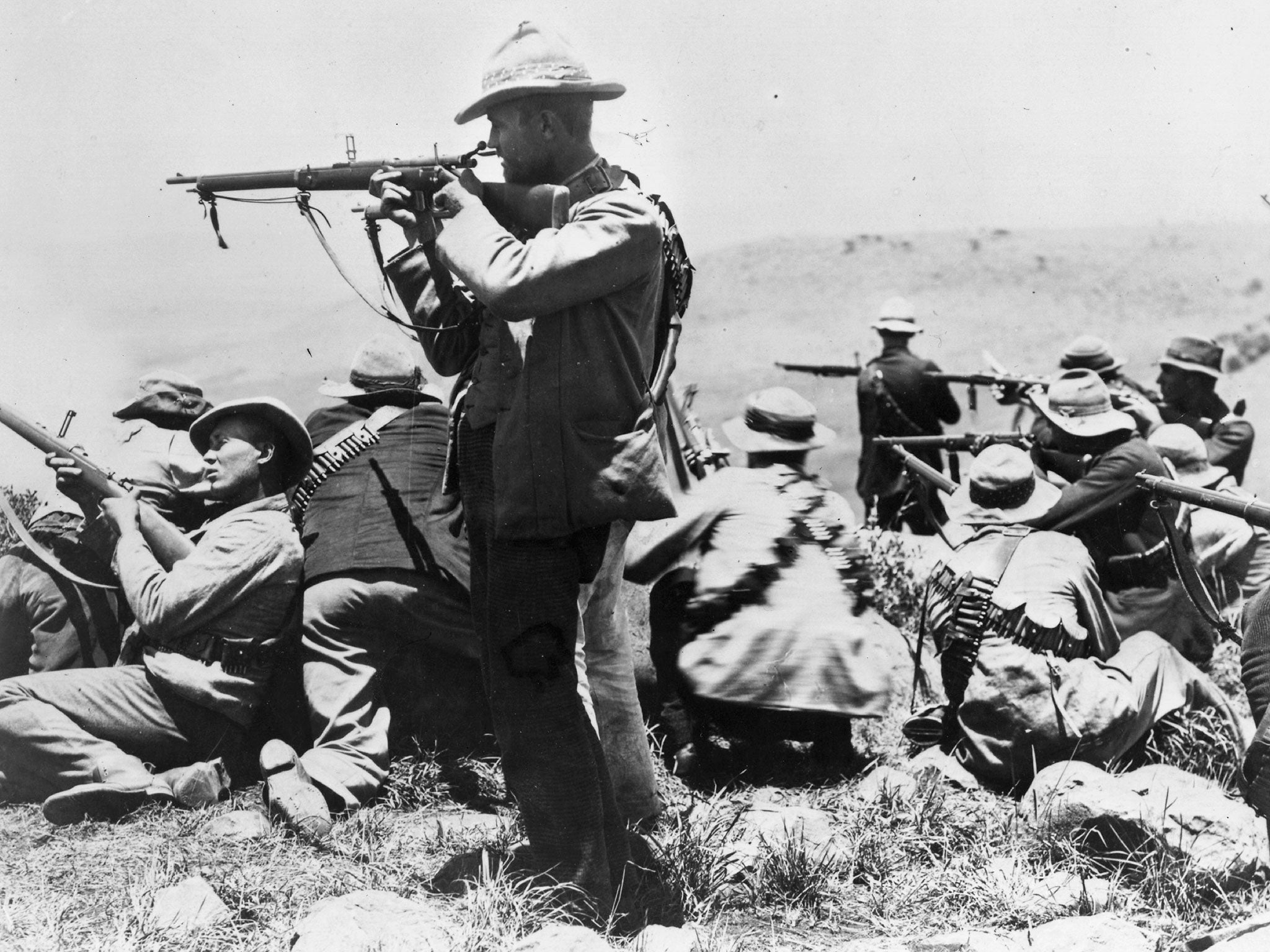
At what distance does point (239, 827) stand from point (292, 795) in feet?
0.62

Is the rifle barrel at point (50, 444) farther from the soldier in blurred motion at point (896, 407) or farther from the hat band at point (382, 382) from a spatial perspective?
the soldier in blurred motion at point (896, 407)

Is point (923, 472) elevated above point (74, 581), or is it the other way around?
point (74, 581)

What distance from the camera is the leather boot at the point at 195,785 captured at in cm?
437

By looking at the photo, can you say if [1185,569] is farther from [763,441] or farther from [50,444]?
[50,444]

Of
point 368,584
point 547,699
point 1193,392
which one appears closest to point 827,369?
point 1193,392

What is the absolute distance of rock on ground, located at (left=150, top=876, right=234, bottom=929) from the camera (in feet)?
11.1

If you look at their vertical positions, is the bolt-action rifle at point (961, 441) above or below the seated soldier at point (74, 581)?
below

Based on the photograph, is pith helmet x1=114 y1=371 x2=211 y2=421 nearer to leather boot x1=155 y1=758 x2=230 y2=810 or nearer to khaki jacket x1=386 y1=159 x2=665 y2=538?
leather boot x1=155 y1=758 x2=230 y2=810

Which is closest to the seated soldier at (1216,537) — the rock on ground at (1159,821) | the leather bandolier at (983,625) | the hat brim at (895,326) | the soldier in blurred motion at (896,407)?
the leather bandolier at (983,625)

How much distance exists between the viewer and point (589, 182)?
11.5 ft

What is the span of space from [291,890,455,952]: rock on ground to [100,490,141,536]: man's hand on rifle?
1.74m

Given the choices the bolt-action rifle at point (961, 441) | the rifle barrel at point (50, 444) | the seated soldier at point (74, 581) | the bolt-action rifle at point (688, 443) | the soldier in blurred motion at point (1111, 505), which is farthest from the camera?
the bolt-action rifle at point (961, 441)

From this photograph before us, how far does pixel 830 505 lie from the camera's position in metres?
5.20

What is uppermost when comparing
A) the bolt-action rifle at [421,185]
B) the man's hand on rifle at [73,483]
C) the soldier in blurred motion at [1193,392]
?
the bolt-action rifle at [421,185]
